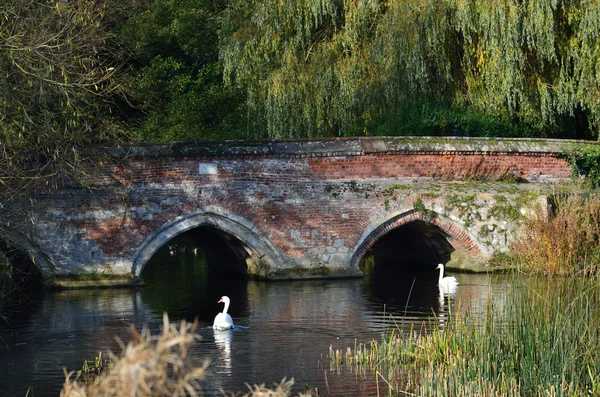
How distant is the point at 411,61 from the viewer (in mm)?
20953

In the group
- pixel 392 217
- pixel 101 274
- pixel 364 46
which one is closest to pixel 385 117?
pixel 364 46

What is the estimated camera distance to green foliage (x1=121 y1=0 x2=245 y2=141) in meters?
23.9

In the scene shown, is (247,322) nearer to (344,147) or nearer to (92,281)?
(92,281)

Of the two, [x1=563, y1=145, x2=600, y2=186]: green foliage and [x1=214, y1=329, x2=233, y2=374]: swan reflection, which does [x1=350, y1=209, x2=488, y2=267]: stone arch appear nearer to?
[x1=563, y1=145, x2=600, y2=186]: green foliage

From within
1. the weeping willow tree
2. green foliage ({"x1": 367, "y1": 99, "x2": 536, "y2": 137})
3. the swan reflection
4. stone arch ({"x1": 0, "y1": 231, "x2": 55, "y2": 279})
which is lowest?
the swan reflection

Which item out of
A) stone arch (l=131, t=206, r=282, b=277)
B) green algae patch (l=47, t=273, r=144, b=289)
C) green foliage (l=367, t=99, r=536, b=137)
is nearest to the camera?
green algae patch (l=47, t=273, r=144, b=289)

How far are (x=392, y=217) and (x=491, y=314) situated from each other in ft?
35.9

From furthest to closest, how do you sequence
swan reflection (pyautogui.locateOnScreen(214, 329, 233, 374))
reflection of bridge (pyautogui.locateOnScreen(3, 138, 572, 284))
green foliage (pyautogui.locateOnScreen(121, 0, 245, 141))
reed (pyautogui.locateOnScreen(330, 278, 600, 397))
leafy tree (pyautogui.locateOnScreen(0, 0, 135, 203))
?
green foliage (pyautogui.locateOnScreen(121, 0, 245, 141)), reflection of bridge (pyautogui.locateOnScreen(3, 138, 572, 284)), leafy tree (pyautogui.locateOnScreen(0, 0, 135, 203)), swan reflection (pyautogui.locateOnScreen(214, 329, 233, 374)), reed (pyautogui.locateOnScreen(330, 278, 600, 397))

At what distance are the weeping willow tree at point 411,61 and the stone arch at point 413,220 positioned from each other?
10.0 ft

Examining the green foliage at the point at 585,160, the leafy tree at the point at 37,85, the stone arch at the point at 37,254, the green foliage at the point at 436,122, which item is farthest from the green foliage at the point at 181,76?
the green foliage at the point at 585,160

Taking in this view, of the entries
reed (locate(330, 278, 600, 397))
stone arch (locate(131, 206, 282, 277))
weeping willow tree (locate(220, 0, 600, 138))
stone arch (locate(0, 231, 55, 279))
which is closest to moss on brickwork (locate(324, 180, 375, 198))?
stone arch (locate(131, 206, 282, 277))

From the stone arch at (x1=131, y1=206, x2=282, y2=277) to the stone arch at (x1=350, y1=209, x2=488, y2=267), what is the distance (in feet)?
5.76

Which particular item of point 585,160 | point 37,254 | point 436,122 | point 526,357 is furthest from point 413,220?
point 526,357

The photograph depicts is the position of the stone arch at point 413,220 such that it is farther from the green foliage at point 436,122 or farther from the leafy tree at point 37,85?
the leafy tree at point 37,85
